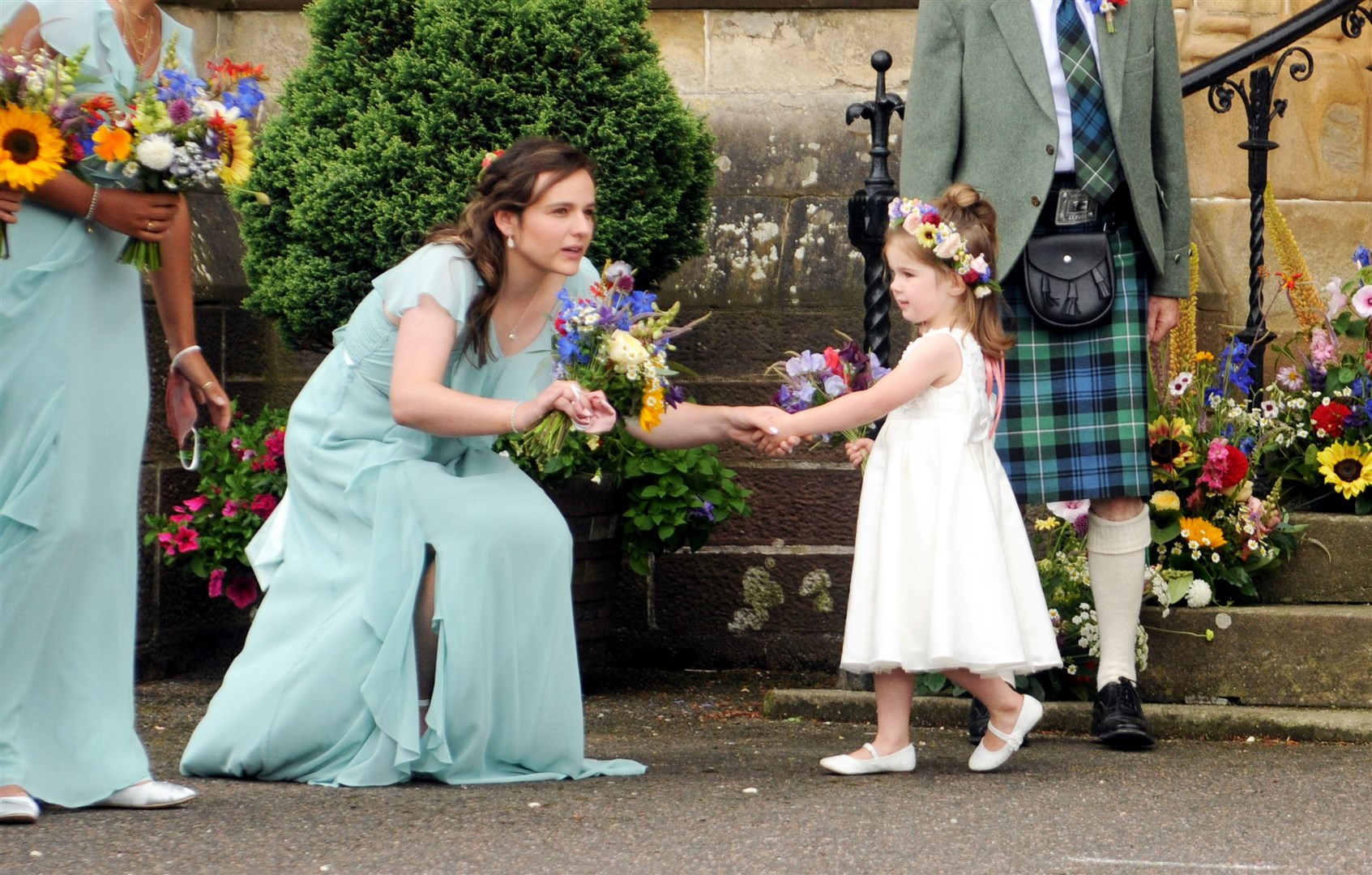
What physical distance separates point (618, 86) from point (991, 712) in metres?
2.25

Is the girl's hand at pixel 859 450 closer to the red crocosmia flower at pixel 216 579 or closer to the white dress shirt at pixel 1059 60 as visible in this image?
the white dress shirt at pixel 1059 60

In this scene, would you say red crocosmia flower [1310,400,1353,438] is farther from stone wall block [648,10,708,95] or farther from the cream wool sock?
stone wall block [648,10,708,95]

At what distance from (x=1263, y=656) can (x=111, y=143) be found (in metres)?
3.29

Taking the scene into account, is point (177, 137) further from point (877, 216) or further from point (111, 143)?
point (877, 216)

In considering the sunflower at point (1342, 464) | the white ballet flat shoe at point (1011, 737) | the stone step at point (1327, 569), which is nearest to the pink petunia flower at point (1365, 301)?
the sunflower at point (1342, 464)

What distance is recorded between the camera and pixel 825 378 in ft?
14.8

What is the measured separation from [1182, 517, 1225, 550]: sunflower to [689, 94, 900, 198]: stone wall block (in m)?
1.89

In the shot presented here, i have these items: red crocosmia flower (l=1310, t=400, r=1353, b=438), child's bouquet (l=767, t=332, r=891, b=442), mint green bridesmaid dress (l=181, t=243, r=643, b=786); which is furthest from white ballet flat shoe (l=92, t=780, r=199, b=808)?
red crocosmia flower (l=1310, t=400, r=1353, b=438)

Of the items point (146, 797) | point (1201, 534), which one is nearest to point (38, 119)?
point (146, 797)

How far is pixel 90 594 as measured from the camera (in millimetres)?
3801

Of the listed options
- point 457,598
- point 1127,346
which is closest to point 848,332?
point 1127,346

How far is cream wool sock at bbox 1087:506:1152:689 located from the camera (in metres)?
4.77

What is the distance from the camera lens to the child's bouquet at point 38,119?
11.5ft

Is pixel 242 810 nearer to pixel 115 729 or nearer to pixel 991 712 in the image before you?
pixel 115 729
